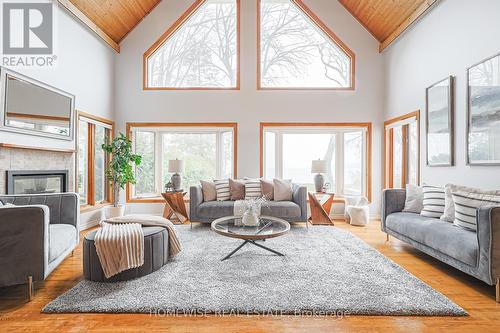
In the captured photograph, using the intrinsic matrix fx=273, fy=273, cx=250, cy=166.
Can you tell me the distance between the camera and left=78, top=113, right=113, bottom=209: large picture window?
→ 4.79 meters

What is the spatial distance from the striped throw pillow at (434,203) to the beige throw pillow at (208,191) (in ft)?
10.3

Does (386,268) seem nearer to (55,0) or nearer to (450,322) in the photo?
(450,322)

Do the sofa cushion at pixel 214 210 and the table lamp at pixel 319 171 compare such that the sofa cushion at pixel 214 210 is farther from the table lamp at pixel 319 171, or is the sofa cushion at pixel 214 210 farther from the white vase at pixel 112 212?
the table lamp at pixel 319 171

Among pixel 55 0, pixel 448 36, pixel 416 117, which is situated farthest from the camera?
pixel 416 117

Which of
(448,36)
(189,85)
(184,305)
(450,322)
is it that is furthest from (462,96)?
(189,85)

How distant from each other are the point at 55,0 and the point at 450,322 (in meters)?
5.88

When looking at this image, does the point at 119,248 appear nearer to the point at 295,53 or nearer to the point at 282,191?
the point at 282,191

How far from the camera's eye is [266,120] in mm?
5641

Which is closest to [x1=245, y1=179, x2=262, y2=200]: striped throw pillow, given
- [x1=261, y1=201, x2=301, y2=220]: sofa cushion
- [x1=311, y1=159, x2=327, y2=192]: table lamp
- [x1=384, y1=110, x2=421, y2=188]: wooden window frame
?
[x1=261, y1=201, x2=301, y2=220]: sofa cushion

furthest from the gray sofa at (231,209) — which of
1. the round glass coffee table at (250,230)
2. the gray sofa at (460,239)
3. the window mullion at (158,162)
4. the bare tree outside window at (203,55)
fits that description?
the bare tree outside window at (203,55)

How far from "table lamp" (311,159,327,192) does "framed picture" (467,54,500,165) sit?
2199 millimetres

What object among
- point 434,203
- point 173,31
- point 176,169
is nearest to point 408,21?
point 434,203

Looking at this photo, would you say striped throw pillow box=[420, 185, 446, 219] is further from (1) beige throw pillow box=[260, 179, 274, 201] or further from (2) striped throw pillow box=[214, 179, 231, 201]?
(2) striped throw pillow box=[214, 179, 231, 201]

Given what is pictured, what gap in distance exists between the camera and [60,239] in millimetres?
2594
